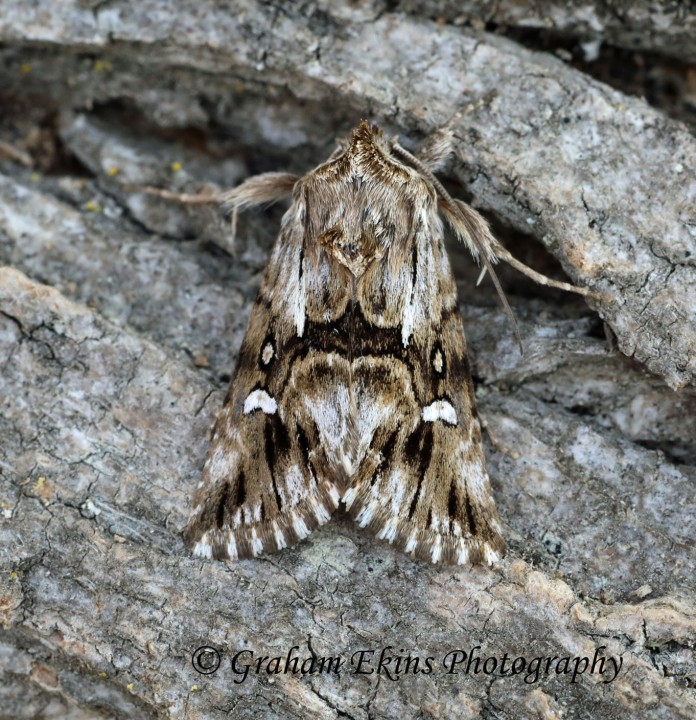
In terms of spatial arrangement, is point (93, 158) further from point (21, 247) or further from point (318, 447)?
point (318, 447)

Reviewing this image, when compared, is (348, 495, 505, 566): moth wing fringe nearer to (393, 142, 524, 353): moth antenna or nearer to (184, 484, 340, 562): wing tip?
(184, 484, 340, 562): wing tip

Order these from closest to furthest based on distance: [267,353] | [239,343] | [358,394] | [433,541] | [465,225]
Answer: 1. [433,541]
2. [358,394]
3. [267,353]
4. [465,225]
5. [239,343]

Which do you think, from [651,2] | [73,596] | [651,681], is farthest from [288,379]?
[651,2]

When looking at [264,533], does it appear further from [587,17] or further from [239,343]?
[587,17]

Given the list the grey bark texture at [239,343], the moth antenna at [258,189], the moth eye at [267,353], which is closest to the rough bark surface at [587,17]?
the grey bark texture at [239,343]

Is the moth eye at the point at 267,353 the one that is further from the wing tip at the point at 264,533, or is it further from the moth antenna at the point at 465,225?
the moth antenna at the point at 465,225

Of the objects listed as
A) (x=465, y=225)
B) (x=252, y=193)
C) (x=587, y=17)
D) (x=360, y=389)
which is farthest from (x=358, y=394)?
(x=587, y=17)

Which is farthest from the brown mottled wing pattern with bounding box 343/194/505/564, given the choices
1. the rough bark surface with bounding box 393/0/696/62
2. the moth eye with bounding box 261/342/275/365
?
the rough bark surface with bounding box 393/0/696/62
